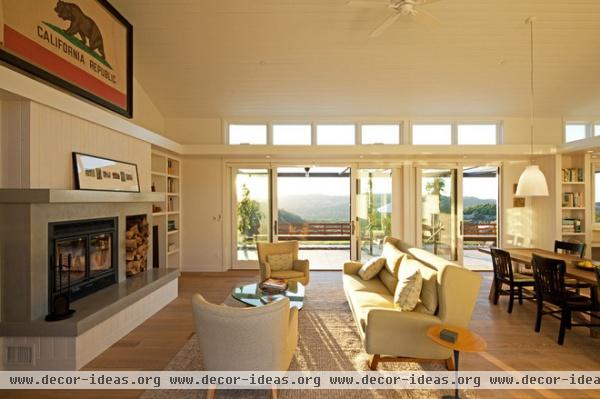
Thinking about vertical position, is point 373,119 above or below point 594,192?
above

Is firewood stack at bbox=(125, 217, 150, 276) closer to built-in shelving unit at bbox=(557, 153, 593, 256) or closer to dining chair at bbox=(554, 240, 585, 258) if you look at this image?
dining chair at bbox=(554, 240, 585, 258)

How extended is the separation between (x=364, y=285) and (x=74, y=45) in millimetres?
4437

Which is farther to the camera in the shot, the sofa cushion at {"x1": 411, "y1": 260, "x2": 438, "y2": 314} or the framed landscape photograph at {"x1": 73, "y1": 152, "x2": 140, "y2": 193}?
the framed landscape photograph at {"x1": 73, "y1": 152, "x2": 140, "y2": 193}

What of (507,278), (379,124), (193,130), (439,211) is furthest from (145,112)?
(507,278)

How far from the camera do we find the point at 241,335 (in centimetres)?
206

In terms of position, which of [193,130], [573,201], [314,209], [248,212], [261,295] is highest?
[193,130]

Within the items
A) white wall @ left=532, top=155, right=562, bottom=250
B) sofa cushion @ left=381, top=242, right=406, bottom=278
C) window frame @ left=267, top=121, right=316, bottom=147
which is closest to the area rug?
sofa cushion @ left=381, top=242, right=406, bottom=278

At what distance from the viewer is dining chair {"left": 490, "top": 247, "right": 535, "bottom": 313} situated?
4.13m

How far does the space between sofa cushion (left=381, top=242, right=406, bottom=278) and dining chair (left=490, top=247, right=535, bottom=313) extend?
1542 mm

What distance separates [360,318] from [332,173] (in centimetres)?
686

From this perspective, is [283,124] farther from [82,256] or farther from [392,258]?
[82,256]

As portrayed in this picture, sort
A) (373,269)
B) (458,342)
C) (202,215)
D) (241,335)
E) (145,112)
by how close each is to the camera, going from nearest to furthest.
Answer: (241,335)
(458,342)
(373,269)
(145,112)
(202,215)

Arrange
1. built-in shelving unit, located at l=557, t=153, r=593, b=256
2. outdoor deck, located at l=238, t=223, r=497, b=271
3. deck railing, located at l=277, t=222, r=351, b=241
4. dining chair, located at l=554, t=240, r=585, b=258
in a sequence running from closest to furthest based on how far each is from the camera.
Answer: dining chair, located at l=554, t=240, r=585, b=258 → built-in shelving unit, located at l=557, t=153, r=593, b=256 → outdoor deck, located at l=238, t=223, r=497, b=271 → deck railing, located at l=277, t=222, r=351, b=241

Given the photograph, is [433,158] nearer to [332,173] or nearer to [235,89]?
[332,173]
